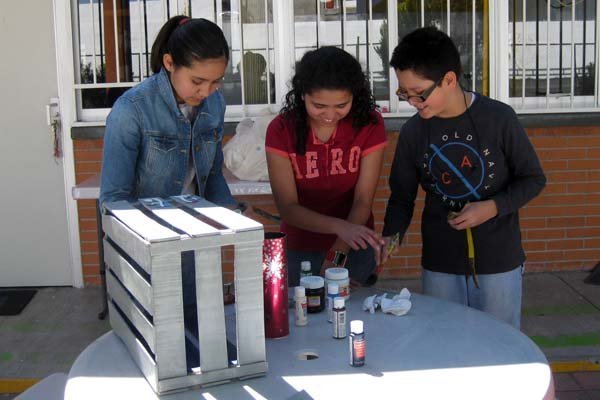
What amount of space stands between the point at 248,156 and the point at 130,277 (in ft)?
8.85

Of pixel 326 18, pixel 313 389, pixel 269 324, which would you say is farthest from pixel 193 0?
pixel 313 389

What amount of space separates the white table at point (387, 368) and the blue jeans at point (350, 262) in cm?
59

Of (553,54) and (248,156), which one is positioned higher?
(553,54)

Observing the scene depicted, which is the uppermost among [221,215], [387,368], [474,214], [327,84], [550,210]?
[327,84]

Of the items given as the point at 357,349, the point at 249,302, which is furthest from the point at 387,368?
the point at 249,302

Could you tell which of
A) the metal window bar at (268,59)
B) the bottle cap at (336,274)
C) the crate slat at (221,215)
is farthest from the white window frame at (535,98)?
the crate slat at (221,215)

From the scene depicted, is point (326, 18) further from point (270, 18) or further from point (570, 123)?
point (570, 123)

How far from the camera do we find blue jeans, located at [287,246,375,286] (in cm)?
316

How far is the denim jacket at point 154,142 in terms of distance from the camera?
8.41 ft

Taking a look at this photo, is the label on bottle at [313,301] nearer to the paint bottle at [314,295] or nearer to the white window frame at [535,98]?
the paint bottle at [314,295]

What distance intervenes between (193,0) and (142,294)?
3.94m

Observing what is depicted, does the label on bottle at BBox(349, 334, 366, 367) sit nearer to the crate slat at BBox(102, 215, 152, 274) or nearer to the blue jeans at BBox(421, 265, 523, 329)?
the crate slat at BBox(102, 215, 152, 274)

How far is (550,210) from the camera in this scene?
229 inches

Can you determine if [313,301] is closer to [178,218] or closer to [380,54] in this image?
[178,218]
